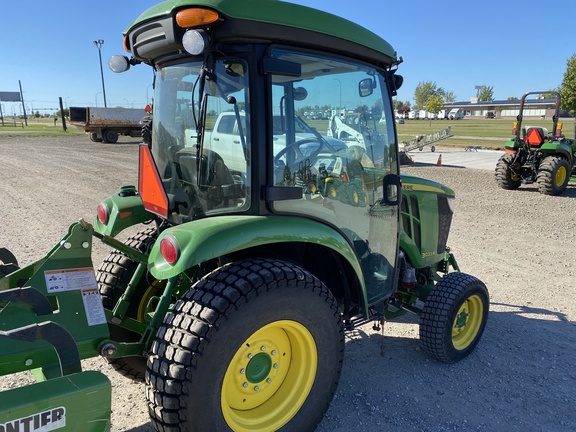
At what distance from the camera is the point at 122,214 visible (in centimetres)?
306

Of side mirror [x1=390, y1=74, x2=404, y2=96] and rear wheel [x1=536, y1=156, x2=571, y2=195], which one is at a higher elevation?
side mirror [x1=390, y1=74, x2=404, y2=96]

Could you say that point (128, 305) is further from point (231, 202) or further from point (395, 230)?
point (395, 230)

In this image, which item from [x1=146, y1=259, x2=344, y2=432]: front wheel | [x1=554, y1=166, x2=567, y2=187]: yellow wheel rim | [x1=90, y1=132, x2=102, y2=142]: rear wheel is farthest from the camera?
[x1=90, y1=132, x2=102, y2=142]: rear wheel

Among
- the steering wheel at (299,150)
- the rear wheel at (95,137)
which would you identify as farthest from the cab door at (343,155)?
the rear wheel at (95,137)

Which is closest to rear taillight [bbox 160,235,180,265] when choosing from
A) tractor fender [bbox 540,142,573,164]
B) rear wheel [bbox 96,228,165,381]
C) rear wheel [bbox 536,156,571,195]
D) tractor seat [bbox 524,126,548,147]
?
rear wheel [bbox 96,228,165,381]

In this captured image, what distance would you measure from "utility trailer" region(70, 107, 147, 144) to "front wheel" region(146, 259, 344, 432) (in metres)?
23.5

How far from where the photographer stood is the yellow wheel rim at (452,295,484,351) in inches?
139

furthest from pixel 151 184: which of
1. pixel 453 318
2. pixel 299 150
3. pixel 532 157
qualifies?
pixel 532 157

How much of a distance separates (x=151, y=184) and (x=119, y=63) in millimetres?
815

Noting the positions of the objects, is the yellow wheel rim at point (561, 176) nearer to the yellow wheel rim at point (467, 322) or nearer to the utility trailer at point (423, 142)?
the yellow wheel rim at point (467, 322)

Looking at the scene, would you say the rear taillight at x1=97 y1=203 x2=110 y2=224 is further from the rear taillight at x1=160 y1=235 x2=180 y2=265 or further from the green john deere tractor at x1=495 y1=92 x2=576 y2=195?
the green john deere tractor at x1=495 y1=92 x2=576 y2=195

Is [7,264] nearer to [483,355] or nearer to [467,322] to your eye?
[467,322]

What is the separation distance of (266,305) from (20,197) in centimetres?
943

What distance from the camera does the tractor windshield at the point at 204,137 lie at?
2.33 m
